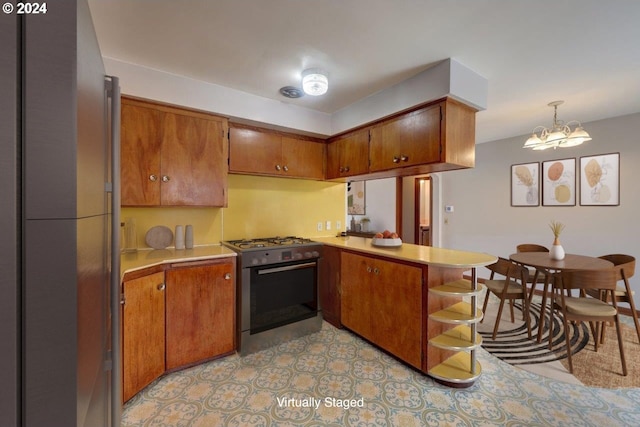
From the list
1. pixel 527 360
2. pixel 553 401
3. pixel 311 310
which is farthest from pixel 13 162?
pixel 527 360

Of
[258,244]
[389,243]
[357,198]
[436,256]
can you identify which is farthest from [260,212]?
[357,198]

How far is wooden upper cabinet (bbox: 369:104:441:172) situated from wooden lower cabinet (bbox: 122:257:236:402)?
174 centimetres

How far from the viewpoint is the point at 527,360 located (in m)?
2.30

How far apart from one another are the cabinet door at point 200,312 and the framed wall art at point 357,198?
4.62 m

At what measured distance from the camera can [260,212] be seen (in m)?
3.05

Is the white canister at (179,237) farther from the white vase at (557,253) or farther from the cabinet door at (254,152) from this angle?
the white vase at (557,253)

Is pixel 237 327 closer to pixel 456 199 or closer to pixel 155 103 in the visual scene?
pixel 155 103

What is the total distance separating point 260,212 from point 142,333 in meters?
1.57

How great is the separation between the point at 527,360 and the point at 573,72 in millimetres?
2501

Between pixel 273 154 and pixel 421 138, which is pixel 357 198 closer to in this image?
pixel 273 154

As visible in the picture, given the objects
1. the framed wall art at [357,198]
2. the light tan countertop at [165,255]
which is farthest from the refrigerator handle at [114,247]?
the framed wall art at [357,198]

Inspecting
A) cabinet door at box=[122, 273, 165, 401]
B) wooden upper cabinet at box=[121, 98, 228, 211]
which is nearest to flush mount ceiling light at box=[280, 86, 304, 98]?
wooden upper cabinet at box=[121, 98, 228, 211]

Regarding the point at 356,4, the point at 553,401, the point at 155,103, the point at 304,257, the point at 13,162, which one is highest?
the point at 356,4

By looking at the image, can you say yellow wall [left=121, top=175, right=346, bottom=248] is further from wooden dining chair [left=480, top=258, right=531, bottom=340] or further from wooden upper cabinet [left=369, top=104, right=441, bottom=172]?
wooden dining chair [left=480, top=258, right=531, bottom=340]
